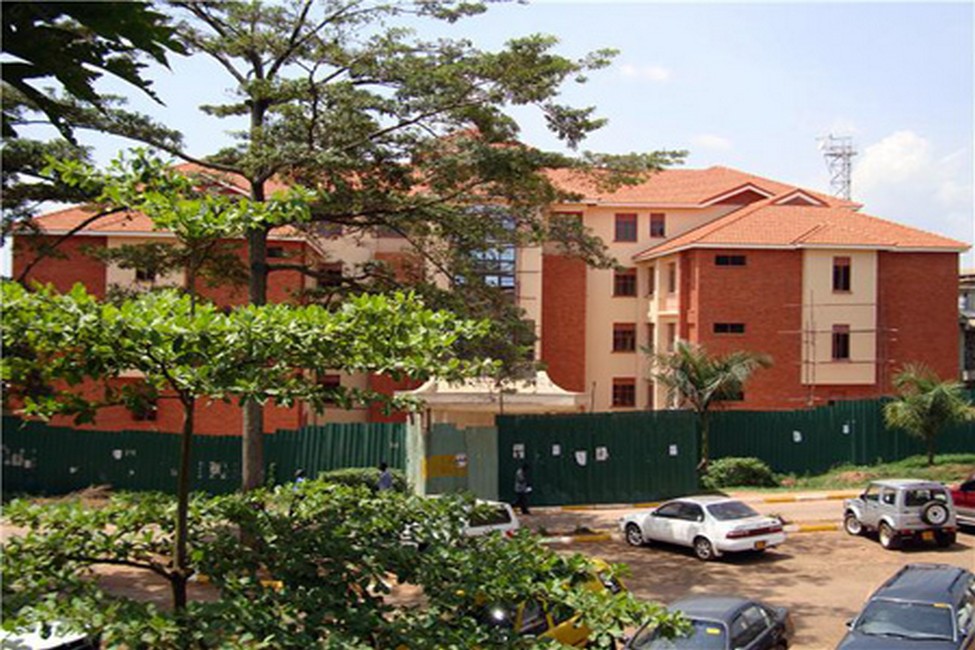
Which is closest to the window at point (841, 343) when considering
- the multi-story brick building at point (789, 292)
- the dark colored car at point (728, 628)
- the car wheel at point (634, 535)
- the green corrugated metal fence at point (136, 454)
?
the multi-story brick building at point (789, 292)

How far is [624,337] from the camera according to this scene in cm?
4659

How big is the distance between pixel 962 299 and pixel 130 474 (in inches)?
1934

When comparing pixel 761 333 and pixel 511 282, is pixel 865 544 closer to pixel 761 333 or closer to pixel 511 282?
pixel 761 333

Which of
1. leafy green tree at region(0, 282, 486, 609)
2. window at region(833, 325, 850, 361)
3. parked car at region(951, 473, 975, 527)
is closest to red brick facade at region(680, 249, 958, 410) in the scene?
window at region(833, 325, 850, 361)

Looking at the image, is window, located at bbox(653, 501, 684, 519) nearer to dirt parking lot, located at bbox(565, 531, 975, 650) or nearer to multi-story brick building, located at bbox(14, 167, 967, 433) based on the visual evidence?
dirt parking lot, located at bbox(565, 531, 975, 650)

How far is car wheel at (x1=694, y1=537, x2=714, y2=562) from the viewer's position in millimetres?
20691

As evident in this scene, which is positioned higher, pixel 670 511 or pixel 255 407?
pixel 255 407

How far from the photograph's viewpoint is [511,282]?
4256 cm

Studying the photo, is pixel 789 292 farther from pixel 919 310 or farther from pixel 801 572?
pixel 801 572

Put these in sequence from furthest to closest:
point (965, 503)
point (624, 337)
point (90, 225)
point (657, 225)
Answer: point (624, 337), point (657, 225), point (90, 225), point (965, 503)

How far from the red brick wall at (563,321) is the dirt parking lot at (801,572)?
21776 millimetres

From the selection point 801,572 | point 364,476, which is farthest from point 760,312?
point 801,572

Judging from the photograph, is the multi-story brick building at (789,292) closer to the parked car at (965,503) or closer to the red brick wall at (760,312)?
the red brick wall at (760,312)

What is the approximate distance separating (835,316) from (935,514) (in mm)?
18463
